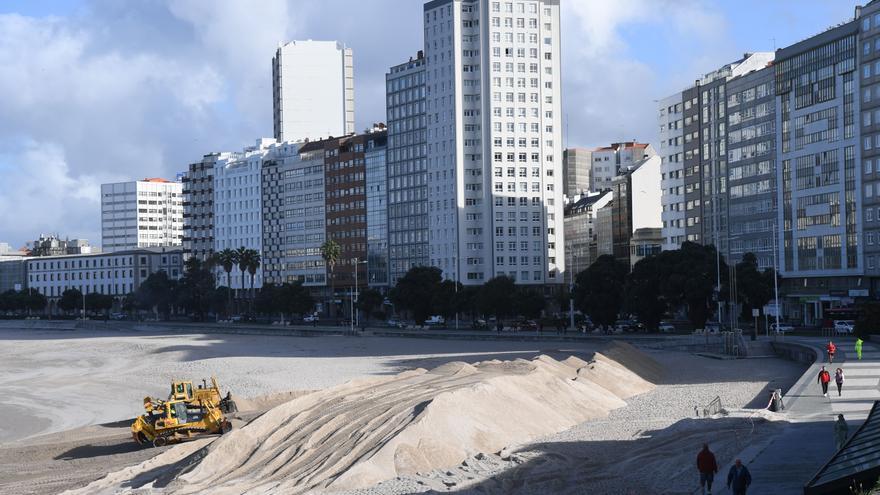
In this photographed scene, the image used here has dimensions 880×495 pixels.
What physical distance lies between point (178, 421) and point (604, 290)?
232ft

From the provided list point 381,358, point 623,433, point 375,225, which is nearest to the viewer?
point 623,433

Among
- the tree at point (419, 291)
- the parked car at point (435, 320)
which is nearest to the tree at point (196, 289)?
the parked car at point (435, 320)

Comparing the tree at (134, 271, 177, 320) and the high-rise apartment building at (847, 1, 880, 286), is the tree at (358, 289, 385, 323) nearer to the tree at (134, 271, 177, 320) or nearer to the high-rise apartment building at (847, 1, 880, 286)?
A: the tree at (134, 271, 177, 320)

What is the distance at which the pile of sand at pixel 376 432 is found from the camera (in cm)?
3125

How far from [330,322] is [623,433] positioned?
127m

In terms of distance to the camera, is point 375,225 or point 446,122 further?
point 375,225

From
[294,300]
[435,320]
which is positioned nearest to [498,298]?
[435,320]

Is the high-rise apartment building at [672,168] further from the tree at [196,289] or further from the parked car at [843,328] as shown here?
the tree at [196,289]

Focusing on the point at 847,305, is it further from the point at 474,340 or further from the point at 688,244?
the point at 474,340

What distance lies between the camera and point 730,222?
132000 millimetres

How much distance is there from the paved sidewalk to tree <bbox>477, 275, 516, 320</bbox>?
66.8 metres

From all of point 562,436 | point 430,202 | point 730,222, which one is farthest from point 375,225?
point 562,436

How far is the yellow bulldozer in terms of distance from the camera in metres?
41.7

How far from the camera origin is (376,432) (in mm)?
34219
